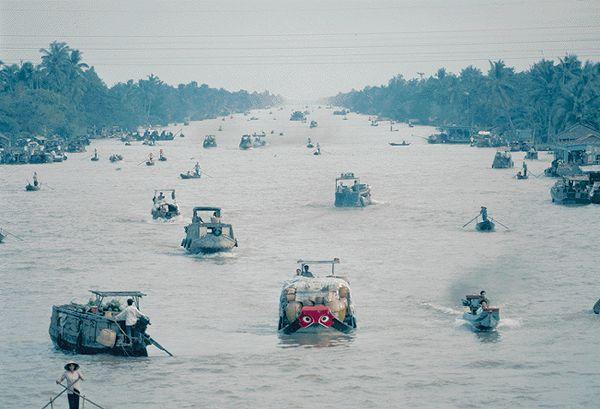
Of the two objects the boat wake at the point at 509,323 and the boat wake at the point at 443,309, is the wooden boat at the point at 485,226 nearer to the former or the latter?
the boat wake at the point at 443,309

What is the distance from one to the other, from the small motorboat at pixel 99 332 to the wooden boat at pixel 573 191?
185 feet

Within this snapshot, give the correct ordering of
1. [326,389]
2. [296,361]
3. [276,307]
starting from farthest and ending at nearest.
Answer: [276,307]
[296,361]
[326,389]

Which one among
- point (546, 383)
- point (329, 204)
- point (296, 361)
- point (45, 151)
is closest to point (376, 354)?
point (296, 361)

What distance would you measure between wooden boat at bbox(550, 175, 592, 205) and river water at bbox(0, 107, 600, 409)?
5.26ft

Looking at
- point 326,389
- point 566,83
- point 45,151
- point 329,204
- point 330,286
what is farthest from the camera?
point 566,83

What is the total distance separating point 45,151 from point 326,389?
4782 inches

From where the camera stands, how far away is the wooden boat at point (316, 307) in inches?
1570

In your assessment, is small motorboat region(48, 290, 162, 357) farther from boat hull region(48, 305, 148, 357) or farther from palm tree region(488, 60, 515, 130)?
palm tree region(488, 60, 515, 130)

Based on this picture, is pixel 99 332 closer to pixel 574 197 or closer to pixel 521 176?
pixel 574 197

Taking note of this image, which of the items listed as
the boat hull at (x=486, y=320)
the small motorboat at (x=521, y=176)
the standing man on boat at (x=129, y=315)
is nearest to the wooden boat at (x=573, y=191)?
the small motorboat at (x=521, y=176)

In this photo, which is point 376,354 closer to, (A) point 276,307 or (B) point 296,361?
(B) point 296,361

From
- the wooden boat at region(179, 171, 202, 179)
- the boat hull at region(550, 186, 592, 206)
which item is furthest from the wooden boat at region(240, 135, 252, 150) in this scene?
the boat hull at region(550, 186, 592, 206)

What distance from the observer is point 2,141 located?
165m

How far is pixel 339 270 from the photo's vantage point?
2181 inches
